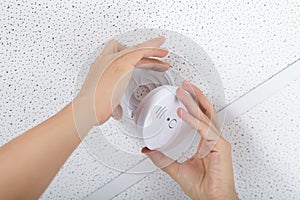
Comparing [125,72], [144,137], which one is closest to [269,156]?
[144,137]

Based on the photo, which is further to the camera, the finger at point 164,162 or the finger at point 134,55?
the finger at point 164,162

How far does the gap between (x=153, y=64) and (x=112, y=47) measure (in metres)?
0.08

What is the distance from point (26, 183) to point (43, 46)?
28 centimetres

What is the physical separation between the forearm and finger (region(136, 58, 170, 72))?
0.45 ft

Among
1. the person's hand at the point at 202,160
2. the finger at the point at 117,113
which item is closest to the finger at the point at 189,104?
the person's hand at the point at 202,160

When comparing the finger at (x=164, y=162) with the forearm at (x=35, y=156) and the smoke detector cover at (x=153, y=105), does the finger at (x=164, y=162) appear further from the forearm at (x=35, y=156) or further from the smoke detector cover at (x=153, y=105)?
the forearm at (x=35, y=156)

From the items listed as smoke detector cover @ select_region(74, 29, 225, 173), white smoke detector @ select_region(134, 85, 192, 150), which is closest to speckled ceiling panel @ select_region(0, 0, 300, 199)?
smoke detector cover @ select_region(74, 29, 225, 173)

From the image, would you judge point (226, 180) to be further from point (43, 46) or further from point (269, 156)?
point (43, 46)

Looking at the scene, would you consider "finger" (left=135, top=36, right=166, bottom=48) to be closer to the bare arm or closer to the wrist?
the bare arm

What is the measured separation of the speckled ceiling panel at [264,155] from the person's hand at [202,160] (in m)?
0.06

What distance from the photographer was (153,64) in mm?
810

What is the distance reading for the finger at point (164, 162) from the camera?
36.1 inches

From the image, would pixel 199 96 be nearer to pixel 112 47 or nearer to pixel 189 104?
pixel 189 104

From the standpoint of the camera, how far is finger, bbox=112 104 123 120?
0.83m
